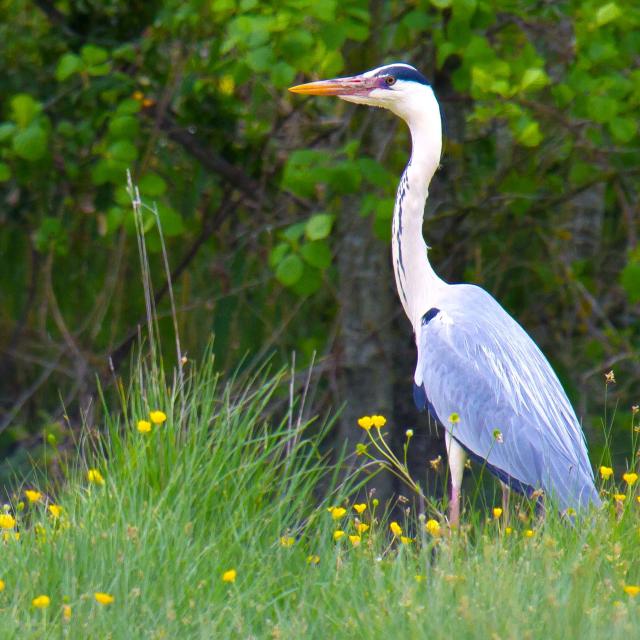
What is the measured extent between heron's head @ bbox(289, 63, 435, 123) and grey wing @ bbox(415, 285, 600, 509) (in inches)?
30.3

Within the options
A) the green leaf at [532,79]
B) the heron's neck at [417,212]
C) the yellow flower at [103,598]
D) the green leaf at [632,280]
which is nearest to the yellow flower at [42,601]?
the yellow flower at [103,598]

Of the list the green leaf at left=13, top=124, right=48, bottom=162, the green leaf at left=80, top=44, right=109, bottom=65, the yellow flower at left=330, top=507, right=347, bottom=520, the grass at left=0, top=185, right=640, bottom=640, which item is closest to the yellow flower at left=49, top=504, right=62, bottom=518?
the grass at left=0, top=185, right=640, bottom=640

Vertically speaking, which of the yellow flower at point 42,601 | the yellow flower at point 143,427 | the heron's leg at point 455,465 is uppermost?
the yellow flower at point 143,427

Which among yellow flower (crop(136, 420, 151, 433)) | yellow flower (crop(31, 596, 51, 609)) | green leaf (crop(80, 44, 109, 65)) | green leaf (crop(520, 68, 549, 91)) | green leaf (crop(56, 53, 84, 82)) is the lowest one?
yellow flower (crop(31, 596, 51, 609))

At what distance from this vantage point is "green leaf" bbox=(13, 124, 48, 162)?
5.61 meters

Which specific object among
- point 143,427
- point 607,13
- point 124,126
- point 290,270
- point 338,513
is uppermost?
point 607,13

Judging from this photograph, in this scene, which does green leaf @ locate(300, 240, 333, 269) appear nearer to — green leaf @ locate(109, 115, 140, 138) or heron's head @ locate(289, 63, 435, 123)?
heron's head @ locate(289, 63, 435, 123)

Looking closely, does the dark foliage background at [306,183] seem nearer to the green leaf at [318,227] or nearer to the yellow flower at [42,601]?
the green leaf at [318,227]

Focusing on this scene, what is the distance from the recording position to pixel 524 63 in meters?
5.43

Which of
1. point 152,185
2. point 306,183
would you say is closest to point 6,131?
point 152,185

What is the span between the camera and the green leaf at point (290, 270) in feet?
17.7

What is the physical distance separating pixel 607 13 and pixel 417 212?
1.09 metres

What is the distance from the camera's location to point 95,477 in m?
3.69

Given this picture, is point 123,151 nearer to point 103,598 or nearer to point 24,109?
point 24,109
